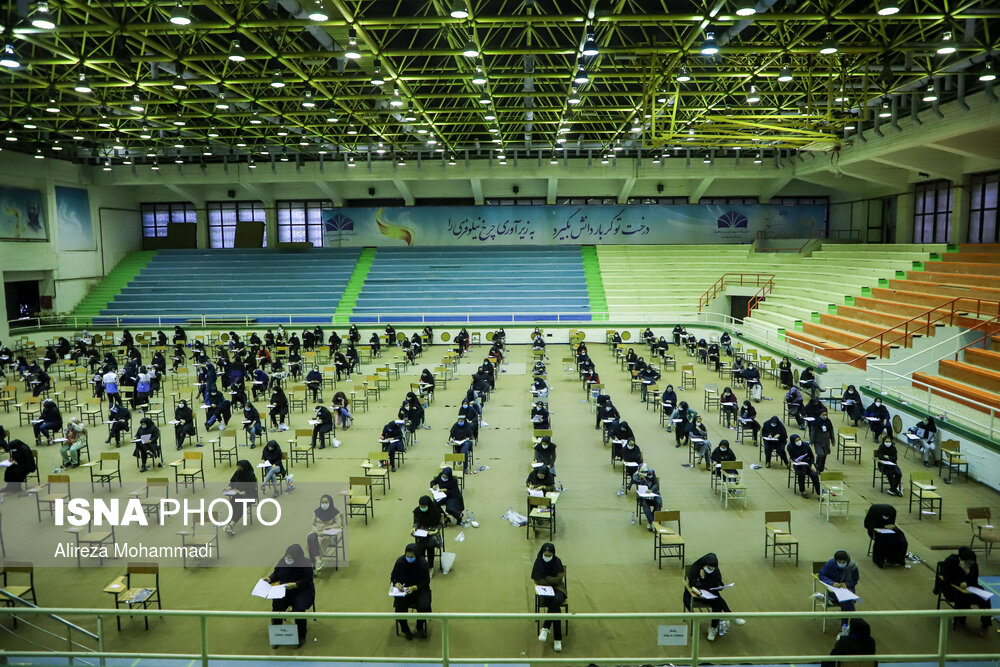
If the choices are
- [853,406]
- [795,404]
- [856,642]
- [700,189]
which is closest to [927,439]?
[853,406]

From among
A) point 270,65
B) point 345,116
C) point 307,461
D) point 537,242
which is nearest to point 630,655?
point 307,461

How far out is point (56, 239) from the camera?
125 ft

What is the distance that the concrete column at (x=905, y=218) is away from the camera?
34.0 metres

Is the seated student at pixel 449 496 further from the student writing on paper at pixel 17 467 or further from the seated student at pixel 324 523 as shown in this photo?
the student writing on paper at pixel 17 467

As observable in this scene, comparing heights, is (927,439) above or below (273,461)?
above

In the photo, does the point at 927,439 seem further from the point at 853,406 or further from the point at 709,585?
the point at 709,585

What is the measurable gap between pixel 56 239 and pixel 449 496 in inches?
1442

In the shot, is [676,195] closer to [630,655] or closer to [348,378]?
[348,378]

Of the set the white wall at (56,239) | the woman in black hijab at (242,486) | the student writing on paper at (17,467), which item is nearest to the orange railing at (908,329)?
the woman in black hijab at (242,486)

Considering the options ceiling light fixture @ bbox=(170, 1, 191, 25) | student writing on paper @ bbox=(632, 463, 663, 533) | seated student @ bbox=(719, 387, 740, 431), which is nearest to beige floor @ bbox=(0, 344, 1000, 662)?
student writing on paper @ bbox=(632, 463, 663, 533)

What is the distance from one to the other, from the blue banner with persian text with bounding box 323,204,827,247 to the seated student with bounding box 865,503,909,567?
35.2 m

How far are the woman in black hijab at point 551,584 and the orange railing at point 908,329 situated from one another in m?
16.3

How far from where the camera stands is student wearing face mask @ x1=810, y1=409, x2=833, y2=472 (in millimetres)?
14594

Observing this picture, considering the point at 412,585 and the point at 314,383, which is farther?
the point at 314,383
